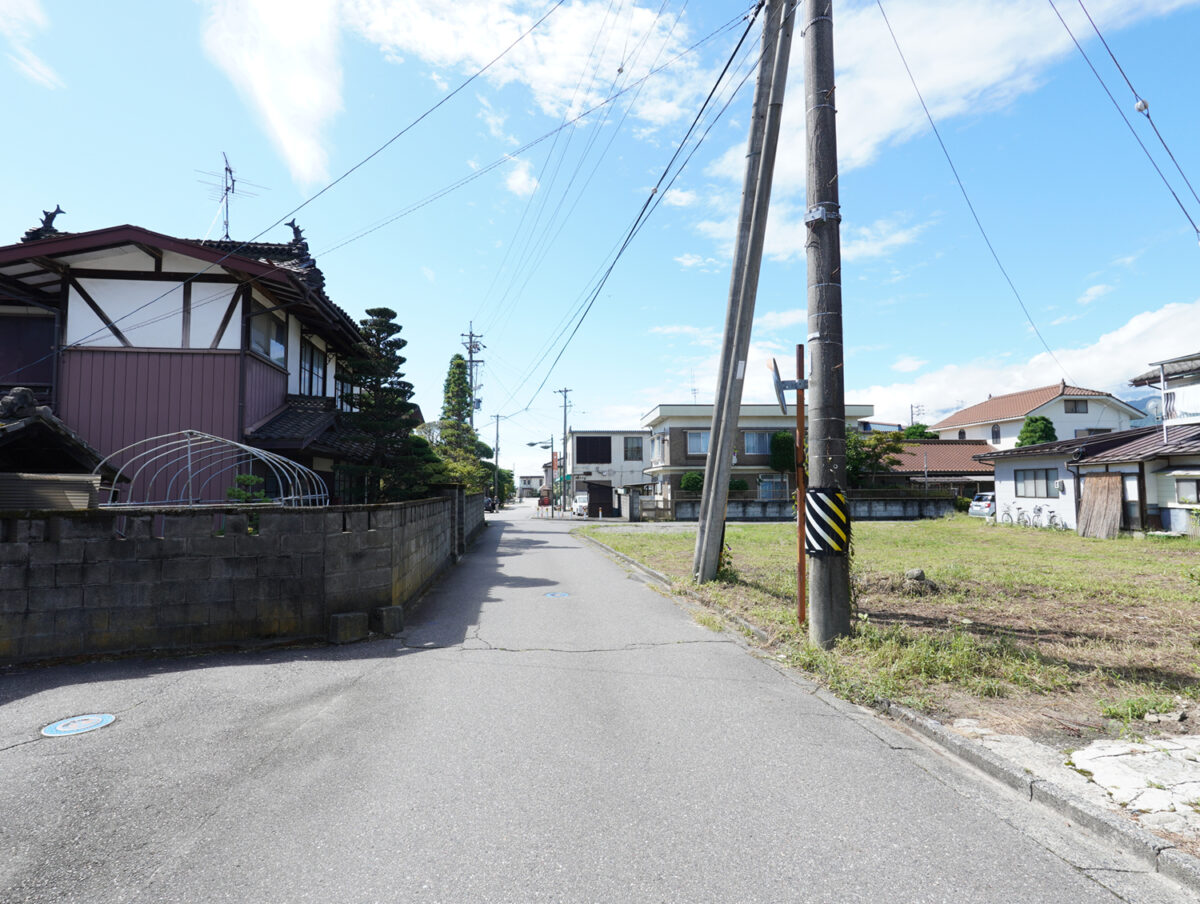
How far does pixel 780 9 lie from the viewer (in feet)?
30.0

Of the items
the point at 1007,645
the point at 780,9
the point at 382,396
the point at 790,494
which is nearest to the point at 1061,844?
the point at 1007,645

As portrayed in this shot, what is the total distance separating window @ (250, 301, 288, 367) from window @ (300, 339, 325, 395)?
4.61 feet

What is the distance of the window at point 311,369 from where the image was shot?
1541 cm

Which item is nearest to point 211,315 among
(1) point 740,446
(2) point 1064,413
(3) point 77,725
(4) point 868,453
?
(3) point 77,725

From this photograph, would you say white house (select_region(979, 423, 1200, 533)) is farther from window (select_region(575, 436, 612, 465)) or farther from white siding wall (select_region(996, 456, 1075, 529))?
window (select_region(575, 436, 612, 465))

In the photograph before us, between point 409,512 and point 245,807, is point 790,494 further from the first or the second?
point 245,807

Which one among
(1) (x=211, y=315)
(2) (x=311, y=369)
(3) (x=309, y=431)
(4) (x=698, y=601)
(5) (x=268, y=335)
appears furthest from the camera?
(2) (x=311, y=369)

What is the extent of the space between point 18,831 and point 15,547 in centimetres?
394

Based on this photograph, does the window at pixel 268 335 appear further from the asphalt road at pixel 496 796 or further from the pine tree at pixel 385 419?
the asphalt road at pixel 496 796

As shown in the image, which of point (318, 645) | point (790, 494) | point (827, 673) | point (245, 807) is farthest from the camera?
point (790, 494)

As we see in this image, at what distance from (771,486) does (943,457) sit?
14421 millimetres

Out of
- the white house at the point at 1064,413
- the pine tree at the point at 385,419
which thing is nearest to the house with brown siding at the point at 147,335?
the pine tree at the point at 385,419

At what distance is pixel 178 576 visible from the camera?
20.8 feet

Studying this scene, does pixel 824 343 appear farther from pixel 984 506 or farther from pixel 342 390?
pixel 984 506
